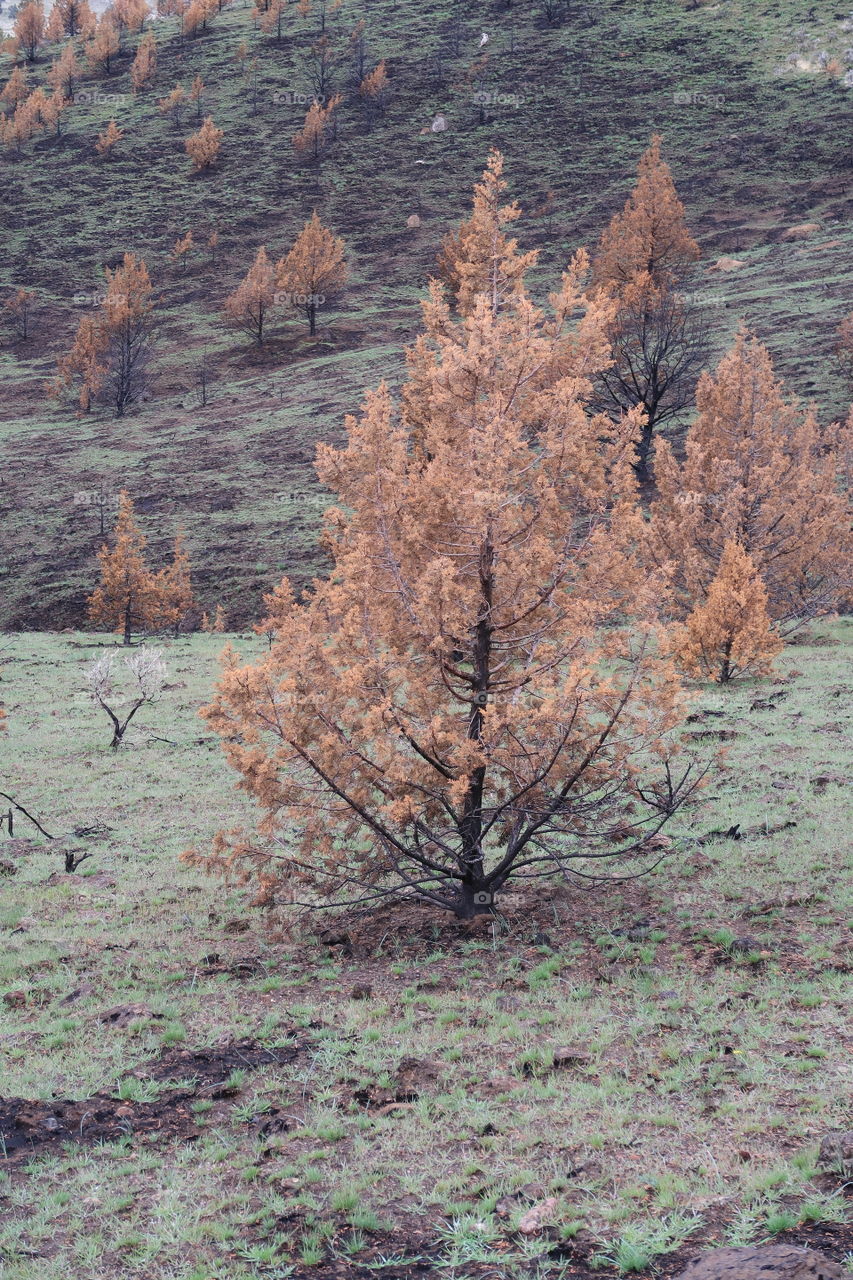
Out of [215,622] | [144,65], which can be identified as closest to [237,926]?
[215,622]

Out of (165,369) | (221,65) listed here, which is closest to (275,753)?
(165,369)

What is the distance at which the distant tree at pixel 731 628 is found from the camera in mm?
18609

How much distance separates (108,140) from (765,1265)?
117830 mm

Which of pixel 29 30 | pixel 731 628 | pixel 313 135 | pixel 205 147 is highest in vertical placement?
pixel 29 30

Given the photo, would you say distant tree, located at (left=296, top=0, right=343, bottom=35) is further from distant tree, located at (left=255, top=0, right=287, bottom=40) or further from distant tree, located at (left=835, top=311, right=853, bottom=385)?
distant tree, located at (left=835, top=311, right=853, bottom=385)

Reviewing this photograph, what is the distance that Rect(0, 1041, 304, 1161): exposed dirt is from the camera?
233 inches

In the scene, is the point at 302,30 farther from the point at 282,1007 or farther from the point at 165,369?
the point at 282,1007

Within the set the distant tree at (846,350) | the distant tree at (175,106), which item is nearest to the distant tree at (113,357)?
the distant tree at (846,350)

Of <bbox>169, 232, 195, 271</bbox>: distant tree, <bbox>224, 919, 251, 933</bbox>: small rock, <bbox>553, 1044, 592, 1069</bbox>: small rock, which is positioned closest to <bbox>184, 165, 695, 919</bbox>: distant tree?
<bbox>224, 919, 251, 933</bbox>: small rock

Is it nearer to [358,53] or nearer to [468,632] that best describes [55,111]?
[358,53]

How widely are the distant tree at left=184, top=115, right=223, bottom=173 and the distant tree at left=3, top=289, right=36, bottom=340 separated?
31260 millimetres

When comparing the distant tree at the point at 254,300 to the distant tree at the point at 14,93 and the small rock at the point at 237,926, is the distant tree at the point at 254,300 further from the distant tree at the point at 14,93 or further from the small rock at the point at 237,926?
the distant tree at the point at 14,93

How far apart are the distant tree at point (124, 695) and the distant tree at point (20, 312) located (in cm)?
6071

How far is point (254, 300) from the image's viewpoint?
63562mm
